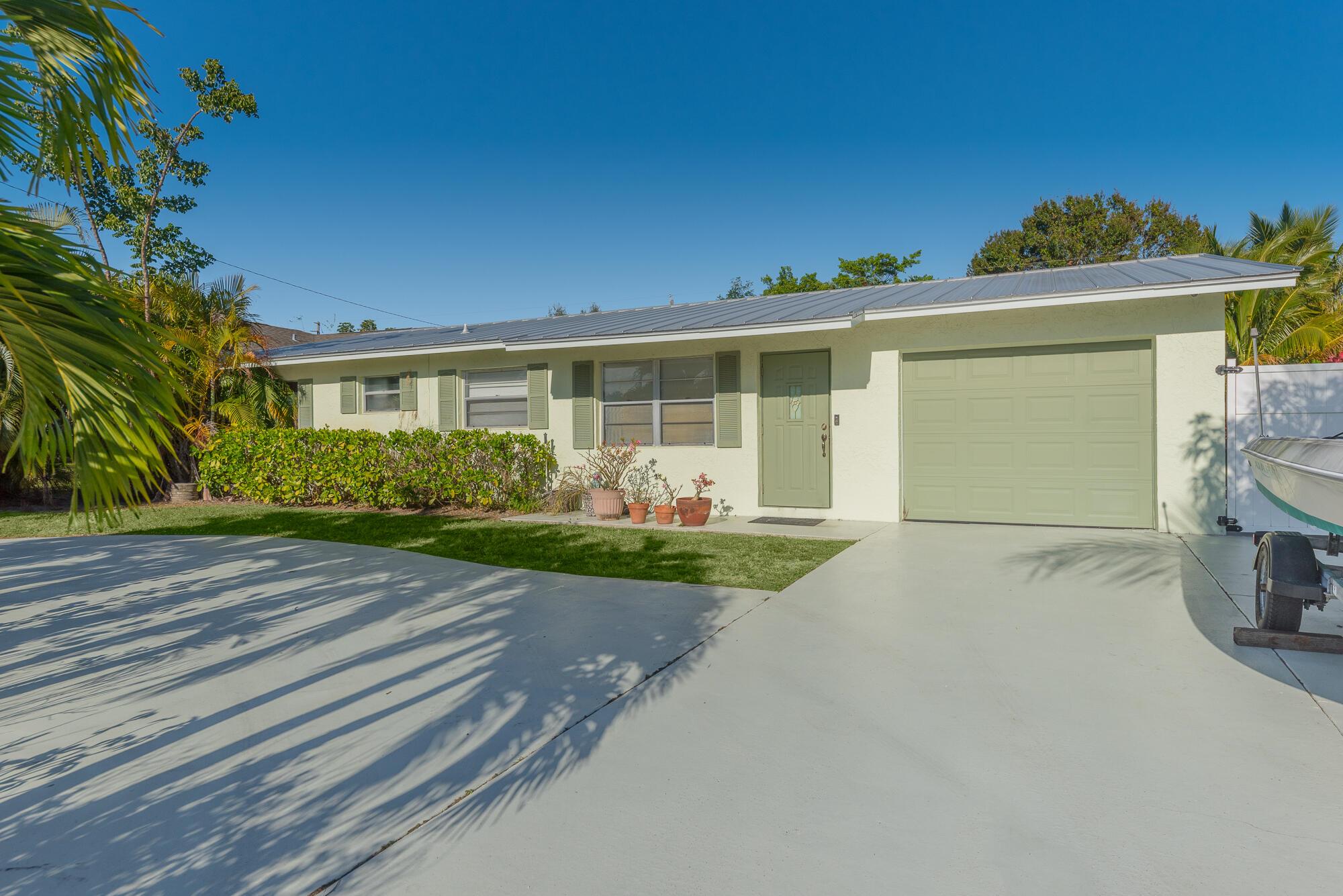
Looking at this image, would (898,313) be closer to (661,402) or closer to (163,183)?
(661,402)

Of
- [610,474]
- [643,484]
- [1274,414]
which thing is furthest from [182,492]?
[1274,414]

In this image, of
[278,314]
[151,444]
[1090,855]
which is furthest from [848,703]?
[278,314]

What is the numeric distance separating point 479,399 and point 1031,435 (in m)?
8.52

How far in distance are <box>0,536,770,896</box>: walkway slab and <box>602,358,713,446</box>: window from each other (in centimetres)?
456

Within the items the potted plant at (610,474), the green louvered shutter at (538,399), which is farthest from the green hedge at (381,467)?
the potted plant at (610,474)

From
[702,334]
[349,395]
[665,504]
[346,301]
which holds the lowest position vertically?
[665,504]

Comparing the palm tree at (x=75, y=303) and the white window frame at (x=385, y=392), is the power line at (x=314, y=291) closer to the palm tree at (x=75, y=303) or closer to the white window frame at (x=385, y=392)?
the white window frame at (x=385, y=392)

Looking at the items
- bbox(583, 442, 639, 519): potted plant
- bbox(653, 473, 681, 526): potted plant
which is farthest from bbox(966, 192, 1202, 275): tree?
bbox(583, 442, 639, 519): potted plant

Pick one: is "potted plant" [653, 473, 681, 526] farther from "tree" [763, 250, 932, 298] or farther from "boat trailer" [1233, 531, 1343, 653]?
"tree" [763, 250, 932, 298]

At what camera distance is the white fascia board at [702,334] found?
843 cm

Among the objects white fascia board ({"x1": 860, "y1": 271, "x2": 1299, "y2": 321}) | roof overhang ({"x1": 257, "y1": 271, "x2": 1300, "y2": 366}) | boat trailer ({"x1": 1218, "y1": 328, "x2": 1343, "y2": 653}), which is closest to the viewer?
boat trailer ({"x1": 1218, "y1": 328, "x2": 1343, "y2": 653})

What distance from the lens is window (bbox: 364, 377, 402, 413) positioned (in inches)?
504

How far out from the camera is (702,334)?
9.11 metres

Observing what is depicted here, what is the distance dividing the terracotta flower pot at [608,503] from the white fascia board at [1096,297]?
13.7ft
